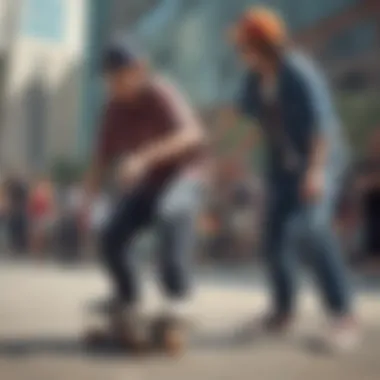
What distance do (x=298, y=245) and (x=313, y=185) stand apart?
0.33ft

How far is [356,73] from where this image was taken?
1.33 metres

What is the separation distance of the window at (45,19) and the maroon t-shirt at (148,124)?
0.16m

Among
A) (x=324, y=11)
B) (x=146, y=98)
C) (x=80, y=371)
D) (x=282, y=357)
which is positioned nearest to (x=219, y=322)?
(x=282, y=357)

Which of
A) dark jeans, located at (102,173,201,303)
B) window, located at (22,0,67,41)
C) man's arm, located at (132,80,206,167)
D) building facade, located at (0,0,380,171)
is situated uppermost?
window, located at (22,0,67,41)

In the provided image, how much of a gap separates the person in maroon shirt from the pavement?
0.03 metres

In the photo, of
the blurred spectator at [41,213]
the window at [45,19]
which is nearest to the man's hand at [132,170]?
the blurred spectator at [41,213]

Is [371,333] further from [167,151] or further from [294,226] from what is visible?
[167,151]

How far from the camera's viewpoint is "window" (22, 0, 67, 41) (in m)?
1.41

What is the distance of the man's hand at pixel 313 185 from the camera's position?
4.35 feet

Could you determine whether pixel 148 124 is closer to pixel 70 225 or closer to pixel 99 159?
pixel 99 159

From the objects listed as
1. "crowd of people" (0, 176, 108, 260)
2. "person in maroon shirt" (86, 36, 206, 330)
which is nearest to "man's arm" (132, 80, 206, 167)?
"person in maroon shirt" (86, 36, 206, 330)

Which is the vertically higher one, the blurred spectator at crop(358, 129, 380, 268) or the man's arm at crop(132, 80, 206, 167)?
the man's arm at crop(132, 80, 206, 167)

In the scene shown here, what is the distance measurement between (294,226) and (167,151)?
0.77ft

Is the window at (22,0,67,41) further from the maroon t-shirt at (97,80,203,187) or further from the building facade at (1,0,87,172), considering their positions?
the maroon t-shirt at (97,80,203,187)
